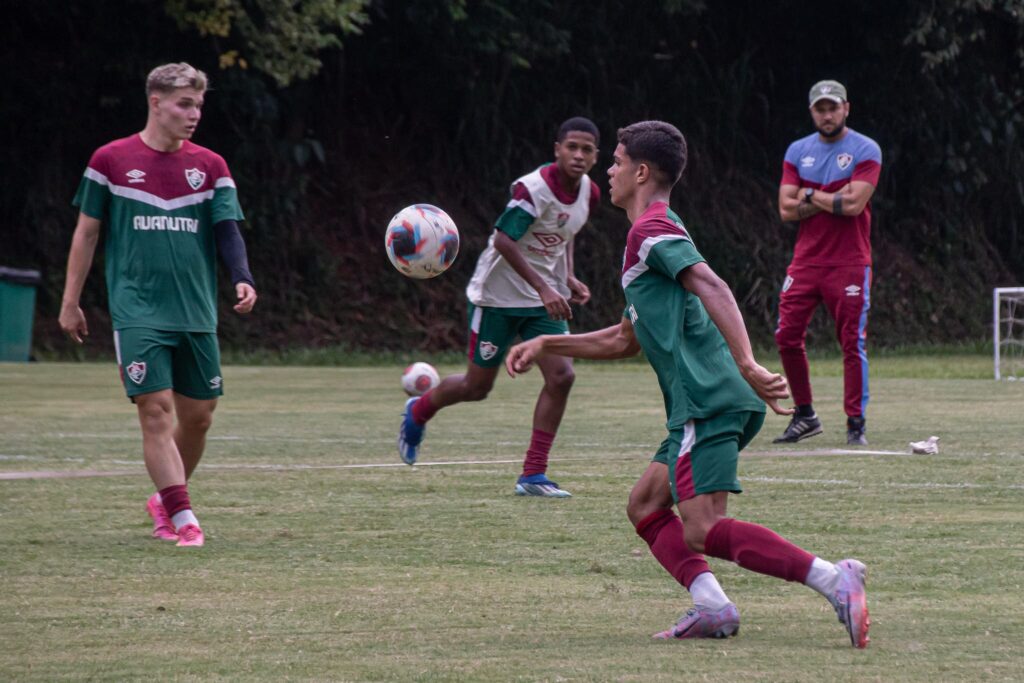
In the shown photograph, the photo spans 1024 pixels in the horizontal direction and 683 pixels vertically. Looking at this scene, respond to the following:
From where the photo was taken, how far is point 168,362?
7.84 meters

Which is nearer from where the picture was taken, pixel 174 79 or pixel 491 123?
pixel 174 79

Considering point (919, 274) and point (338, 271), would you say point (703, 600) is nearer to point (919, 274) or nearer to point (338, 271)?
point (338, 271)

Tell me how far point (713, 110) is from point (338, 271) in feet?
26.6

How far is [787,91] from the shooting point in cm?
3322

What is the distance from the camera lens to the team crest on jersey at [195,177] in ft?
26.0

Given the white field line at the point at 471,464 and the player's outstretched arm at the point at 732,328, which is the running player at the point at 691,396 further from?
the white field line at the point at 471,464

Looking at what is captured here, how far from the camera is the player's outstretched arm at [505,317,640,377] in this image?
5.80 meters

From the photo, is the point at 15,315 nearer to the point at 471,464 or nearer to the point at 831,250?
the point at 471,464

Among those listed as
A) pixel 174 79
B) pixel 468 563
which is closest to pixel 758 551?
pixel 468 563

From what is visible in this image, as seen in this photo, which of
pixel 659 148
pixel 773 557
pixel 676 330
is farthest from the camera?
pixel 659 148

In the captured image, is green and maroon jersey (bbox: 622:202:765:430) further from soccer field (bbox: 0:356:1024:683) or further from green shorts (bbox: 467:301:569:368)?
green shorts (bbox: 467:301:569:368)

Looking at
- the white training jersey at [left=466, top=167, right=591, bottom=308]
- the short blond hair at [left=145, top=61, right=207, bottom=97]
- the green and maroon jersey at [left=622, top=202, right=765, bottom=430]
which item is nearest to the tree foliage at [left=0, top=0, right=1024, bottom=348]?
the white training jersey at [left=466, top=167, right=591, bottom=308]

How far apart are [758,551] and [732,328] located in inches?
27.0

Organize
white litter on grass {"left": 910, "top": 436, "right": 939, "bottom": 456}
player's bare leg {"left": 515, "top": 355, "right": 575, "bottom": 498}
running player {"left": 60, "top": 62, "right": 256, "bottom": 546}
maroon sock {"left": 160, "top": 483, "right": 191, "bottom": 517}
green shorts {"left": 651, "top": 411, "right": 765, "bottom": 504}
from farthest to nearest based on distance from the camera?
1. white litter on grass {"left": 910, "top": 436, "right": 939, "bottom": 456}
2. player's bare leg {"left": 515, "top": 355, "right": 575, "bottom": 498}
3. running player {"left": 60, "top": 62, "right": 256, "bottom": 546}
4. maroon sock {"left": 160, "top": 483, "right": 191, "bottom": 517}
5. green shorts {"left": 651, "top": 411, "right": 765, "bottom": 504}
